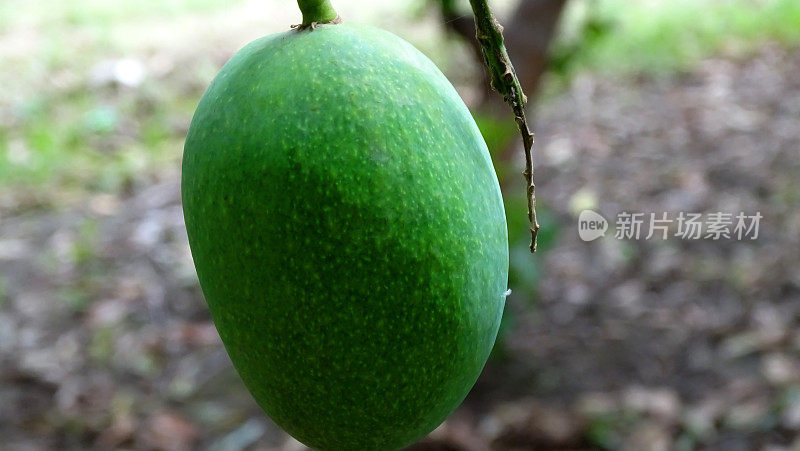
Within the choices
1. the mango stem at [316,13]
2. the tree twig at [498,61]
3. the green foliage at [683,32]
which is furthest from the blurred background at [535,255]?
the tree twig at [498,61]

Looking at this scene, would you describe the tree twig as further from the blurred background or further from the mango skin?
the blurred background

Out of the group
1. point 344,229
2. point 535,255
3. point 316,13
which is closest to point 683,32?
point 535,255

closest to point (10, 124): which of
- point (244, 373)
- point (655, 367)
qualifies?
point (655, 367)

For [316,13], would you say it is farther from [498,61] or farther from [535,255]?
[535,255]

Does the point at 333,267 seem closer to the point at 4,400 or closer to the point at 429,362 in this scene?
the point at 429,362

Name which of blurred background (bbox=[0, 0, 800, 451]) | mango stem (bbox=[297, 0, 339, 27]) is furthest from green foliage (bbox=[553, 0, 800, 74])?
mango stem (bbox=[297, 0, 339, 27])
